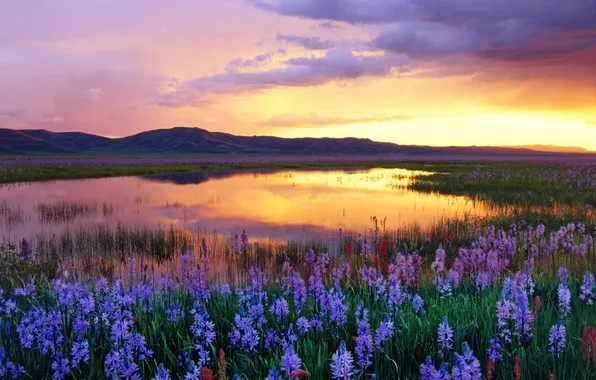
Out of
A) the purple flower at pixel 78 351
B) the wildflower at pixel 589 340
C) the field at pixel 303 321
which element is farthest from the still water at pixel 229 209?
the wildflower at pixel 589 340

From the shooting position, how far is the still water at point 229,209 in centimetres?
1714

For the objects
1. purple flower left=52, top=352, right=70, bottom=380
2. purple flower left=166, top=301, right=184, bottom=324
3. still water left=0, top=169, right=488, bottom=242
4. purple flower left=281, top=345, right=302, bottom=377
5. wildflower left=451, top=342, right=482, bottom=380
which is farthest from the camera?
still water left=0, top=169, right=488, bottom=242

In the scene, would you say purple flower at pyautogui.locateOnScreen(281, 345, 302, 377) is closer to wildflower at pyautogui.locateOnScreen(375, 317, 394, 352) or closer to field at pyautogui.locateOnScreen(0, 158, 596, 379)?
field at pyautogui.locateOnScreen(0, 158, 596, 379)

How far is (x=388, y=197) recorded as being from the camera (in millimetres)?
26688

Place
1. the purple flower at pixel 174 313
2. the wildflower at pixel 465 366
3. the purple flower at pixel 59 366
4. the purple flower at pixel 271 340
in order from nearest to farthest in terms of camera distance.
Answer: the wildflower at pixel 465 366 < the purple flower at pixel 59 366 < the purple flower at pixel 271 340 < the purple flower at pixel 174 313

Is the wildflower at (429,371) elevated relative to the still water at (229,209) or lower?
elevated

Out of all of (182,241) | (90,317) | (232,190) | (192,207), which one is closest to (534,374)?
(90,317)

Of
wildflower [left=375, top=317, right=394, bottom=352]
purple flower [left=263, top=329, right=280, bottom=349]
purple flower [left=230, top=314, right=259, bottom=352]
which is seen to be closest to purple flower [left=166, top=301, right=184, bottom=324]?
purple flower [left=230, top=314, right=259, bottom=352]

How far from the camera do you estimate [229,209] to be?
22.3 meters

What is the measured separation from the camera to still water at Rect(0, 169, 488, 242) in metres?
17.1

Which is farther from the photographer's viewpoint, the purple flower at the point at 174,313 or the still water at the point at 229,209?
the still water at the point at 229,209

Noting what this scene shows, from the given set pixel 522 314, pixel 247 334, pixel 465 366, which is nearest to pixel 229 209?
pixel 247 334

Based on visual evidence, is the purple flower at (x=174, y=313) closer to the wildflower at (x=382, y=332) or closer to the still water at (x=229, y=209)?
the wildflower at (x=382, y=332)

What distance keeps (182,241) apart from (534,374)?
12.0 metres
